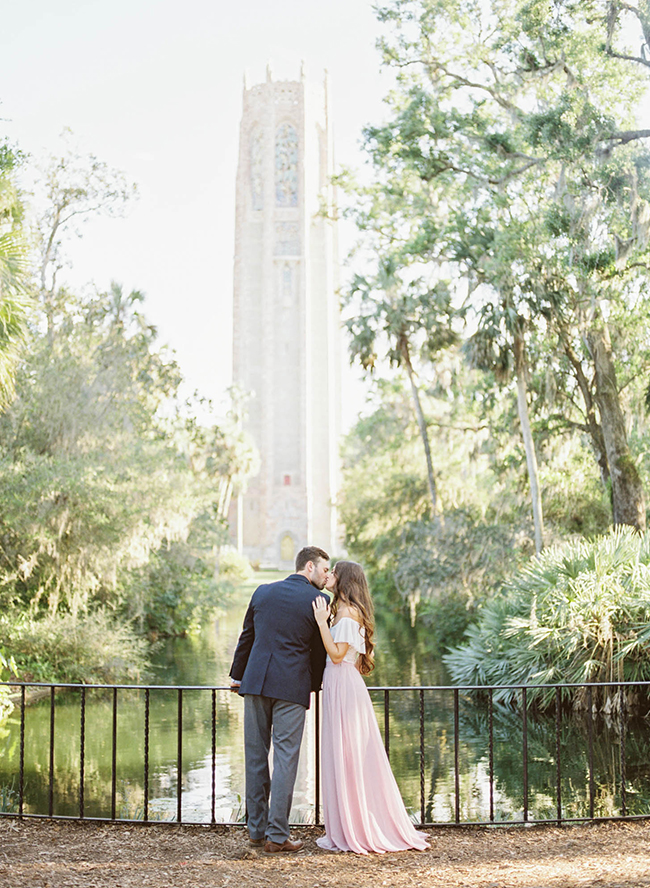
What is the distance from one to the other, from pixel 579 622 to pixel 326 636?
852cm

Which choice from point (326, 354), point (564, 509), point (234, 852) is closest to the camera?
point (234, 852)

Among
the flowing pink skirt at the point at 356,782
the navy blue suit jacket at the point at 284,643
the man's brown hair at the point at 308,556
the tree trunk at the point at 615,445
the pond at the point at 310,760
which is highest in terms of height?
the tree trunk at the point at 615,445

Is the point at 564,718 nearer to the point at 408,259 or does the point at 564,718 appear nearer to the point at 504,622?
the point at 504,622

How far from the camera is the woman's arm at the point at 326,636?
16.4 feet

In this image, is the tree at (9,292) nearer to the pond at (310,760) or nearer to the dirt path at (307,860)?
the pond at (310,760)

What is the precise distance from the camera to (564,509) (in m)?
20.8

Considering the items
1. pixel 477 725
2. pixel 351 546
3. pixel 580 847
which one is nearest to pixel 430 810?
pixel 580 847

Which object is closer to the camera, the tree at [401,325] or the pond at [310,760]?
the pond at [310,760]

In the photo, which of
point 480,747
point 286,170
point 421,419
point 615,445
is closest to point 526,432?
point 615,445

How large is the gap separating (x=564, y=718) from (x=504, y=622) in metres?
2.32

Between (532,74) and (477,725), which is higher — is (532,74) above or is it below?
above

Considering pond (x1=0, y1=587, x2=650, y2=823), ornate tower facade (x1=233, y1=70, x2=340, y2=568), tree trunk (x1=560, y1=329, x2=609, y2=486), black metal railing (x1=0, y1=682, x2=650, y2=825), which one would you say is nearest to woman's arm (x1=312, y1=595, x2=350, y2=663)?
pond (x1=0, y1=587, x2=650, y2=823)

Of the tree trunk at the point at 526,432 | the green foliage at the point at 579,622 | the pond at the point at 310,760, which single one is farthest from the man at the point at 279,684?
the tree trunk at the point at 526,432

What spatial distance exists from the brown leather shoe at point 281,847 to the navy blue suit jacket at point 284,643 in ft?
2.45
